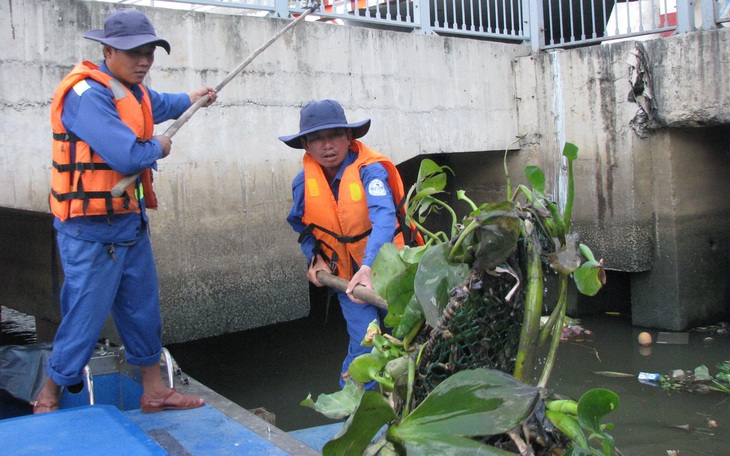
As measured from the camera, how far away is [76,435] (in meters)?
1.96

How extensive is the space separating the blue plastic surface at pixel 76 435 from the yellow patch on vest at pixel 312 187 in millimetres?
1601

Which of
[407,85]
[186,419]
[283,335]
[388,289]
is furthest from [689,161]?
[388,289]

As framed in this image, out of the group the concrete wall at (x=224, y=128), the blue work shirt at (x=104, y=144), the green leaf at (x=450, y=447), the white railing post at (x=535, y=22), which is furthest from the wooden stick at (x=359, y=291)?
the white railing post at (x=535, y=22)

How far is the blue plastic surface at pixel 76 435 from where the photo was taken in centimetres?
185

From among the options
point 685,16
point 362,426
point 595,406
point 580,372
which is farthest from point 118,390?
point 685,16

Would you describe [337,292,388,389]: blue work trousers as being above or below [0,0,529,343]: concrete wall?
below

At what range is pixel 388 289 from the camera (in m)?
1.78

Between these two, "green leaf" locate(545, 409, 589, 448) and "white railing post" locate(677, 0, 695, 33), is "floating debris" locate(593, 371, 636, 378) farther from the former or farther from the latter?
"green leaf" locate(545, 409, 589, 448)

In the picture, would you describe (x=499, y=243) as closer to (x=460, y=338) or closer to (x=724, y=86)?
(x=460, y=338)

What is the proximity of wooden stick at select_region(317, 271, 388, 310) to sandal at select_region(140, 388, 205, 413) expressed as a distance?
783 mm

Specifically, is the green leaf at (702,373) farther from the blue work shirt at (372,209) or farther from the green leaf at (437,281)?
the green leaf at (437,281)

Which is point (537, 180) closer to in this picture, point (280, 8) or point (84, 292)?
point (84, 292)

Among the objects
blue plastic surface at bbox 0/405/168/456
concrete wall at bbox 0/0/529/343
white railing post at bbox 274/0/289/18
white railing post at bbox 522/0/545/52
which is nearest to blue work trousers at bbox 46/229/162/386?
blue plastic surface at bbox 0/405/168/456

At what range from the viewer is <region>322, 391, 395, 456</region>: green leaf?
142 cm
